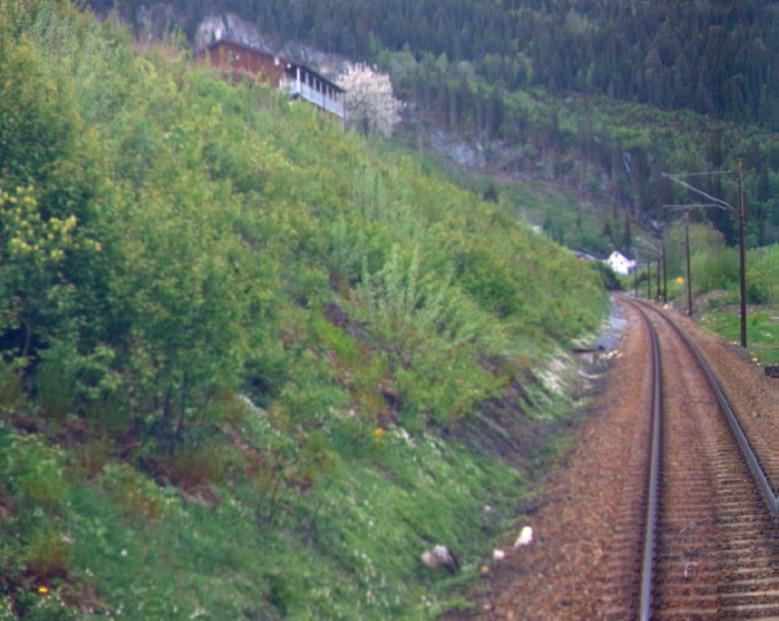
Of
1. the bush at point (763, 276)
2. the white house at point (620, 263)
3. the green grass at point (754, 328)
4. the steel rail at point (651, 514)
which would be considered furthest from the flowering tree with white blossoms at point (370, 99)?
the steel rail at point (651, 514)

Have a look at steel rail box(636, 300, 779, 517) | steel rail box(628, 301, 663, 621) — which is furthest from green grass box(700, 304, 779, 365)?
steel rail box(628, 301, 663, 621)

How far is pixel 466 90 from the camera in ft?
533

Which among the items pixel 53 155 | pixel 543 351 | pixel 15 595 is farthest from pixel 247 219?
pixel 543 351

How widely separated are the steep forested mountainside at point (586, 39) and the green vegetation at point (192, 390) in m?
43.6

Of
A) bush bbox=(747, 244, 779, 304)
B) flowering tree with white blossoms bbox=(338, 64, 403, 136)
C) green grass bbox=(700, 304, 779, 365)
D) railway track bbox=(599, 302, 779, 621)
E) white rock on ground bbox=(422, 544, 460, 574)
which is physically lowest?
white rock on ground bbox=(422, 544, 460, 574)

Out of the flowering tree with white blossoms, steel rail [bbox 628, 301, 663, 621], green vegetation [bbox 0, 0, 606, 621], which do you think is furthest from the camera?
the flowering tree with white blossoms

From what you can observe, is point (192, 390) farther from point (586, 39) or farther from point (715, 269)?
point (586, 39)

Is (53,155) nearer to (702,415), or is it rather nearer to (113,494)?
(113,494)

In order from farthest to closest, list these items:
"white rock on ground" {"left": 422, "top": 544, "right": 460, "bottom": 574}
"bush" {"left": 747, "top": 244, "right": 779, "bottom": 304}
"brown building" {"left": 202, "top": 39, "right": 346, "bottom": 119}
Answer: "brown building" {"left": 202, "top": 39, "right": 346, "bottom": 119}
"bush" {"left": 747, "top": 244, "right": 779, "bottom": 304}
"white rock on ground" {"left": 422, "top": 544, "right": 460, "bottom": 574}

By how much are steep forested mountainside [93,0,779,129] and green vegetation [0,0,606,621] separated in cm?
4359

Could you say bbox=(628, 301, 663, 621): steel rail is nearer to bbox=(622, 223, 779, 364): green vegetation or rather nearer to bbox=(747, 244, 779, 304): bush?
bbox=(622, 223, 779, 364): green vegetation

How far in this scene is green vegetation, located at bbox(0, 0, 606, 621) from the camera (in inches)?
365

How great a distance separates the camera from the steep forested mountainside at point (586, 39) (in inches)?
2515

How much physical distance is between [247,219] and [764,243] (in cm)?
3776
